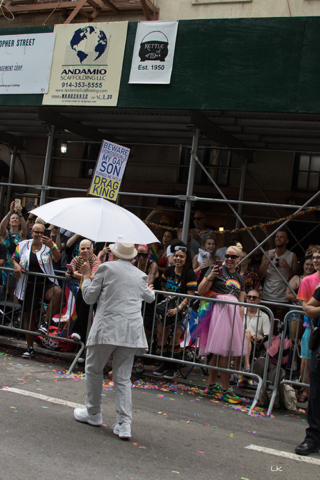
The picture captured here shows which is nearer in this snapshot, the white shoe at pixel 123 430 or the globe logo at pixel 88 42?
the white shoe at pixel 123 430

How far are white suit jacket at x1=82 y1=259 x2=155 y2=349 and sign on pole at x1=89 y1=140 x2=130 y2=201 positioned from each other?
277 centimetres

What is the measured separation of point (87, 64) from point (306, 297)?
658cm

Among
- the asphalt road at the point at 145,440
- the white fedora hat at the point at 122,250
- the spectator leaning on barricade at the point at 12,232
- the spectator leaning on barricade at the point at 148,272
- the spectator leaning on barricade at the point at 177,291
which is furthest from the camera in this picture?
the spectator leaning on barricade at the point at 12,232

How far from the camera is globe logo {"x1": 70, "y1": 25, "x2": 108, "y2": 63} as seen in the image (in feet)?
32.6

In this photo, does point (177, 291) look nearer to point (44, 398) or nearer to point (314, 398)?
point (44, 398)

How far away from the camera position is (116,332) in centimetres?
498

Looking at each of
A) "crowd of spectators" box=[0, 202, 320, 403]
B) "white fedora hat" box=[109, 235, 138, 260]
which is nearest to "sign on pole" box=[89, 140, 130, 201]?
"crowd of spectators" box=[0, 202, 320, 403]

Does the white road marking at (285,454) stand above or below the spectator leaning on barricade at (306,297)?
below

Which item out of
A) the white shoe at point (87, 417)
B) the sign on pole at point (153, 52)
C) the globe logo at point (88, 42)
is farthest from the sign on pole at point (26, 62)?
the white shoe at point (87, 417)

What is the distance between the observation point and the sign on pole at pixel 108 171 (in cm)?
775

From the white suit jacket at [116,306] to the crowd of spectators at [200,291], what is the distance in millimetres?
957

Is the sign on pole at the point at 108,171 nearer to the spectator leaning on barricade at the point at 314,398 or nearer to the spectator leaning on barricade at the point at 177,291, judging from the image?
the spectator leaning on barricade at the point at 177,291

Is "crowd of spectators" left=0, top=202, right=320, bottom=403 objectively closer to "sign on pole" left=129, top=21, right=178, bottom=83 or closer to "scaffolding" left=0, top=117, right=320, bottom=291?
"scaffolding" left=0, top=117, right=320, bottom=291

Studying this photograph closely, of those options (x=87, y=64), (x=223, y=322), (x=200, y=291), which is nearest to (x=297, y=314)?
(x=223, y=322)
